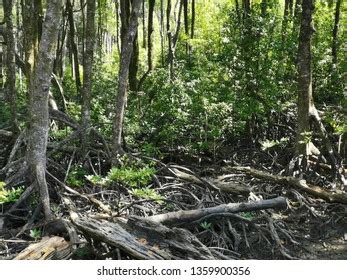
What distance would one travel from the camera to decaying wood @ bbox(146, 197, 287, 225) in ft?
18.3

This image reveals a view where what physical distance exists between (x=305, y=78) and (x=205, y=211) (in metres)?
3.79

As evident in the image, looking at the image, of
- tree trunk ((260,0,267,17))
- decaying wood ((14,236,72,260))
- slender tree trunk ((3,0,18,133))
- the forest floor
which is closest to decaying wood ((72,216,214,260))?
the forest floor

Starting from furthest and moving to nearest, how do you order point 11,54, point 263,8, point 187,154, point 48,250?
point 263,8 < point 187,154 < point 11,54 < point 48,250

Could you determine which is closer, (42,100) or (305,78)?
(42,100)

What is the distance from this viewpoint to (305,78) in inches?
328

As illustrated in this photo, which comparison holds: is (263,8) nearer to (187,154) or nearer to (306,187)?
(187,154)

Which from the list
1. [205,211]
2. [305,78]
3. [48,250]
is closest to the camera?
[48,250]

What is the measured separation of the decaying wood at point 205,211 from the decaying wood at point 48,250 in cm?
101

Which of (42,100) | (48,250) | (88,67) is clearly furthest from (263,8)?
(48,250)

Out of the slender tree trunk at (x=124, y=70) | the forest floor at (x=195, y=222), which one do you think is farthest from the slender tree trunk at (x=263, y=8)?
the slender tree trunk at (x=124, y=70)

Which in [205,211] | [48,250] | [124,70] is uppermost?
[124,70]

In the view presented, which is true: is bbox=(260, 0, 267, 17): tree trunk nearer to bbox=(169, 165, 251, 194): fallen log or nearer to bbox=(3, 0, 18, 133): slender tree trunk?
bbox=(169, 165, 251, 194): fallen log

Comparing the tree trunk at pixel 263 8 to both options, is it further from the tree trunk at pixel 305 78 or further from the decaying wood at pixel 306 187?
the decaying wood at pixel 306 187
